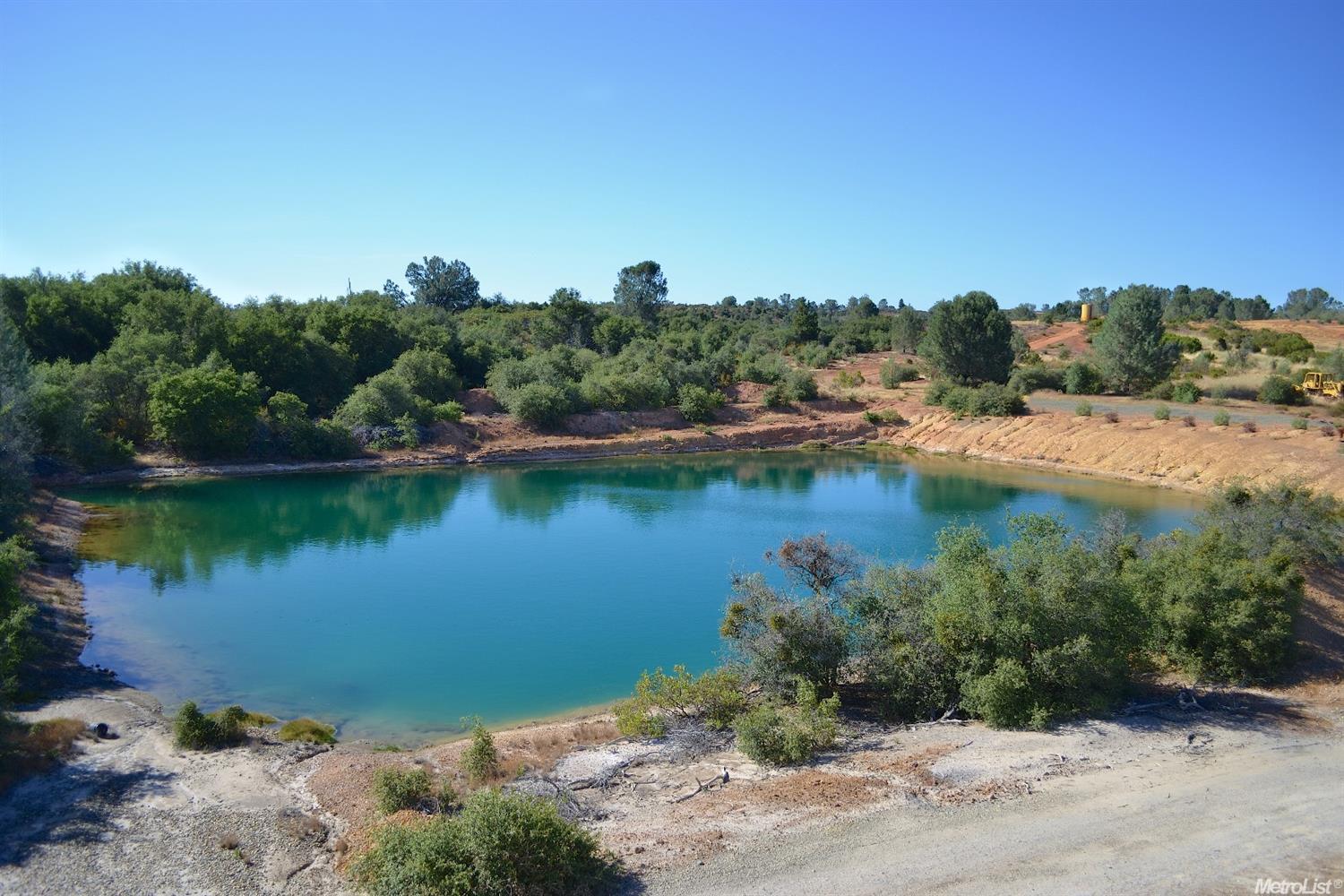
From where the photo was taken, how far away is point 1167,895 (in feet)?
29.5

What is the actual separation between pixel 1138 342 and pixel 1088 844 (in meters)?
56.9

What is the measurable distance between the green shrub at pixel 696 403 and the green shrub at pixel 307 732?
149 ft

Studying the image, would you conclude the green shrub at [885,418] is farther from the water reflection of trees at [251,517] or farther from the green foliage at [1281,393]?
the water reflection of trees at [251,517]

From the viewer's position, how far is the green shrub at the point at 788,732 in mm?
13141

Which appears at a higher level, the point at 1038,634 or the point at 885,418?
the point at 885,418

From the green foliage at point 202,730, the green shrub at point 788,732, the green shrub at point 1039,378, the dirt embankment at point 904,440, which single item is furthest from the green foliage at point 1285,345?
the green foliage at point 202,730

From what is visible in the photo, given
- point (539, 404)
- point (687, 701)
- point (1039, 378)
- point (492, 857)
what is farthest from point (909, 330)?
point (492, 857)

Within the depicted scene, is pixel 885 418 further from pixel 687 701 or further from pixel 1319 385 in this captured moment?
pixel 687 701

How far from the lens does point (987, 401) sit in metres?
56.6

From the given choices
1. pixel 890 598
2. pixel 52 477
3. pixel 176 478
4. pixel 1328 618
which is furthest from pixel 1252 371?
pixel 52 477

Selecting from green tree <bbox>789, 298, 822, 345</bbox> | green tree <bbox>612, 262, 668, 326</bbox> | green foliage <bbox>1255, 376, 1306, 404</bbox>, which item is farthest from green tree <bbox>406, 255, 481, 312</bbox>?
green foliage <bbox>1255, 376, 1306, 404</bbox>

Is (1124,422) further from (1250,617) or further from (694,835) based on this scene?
(694,835)

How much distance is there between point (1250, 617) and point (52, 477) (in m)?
45.7

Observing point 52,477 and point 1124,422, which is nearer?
point 52,477
